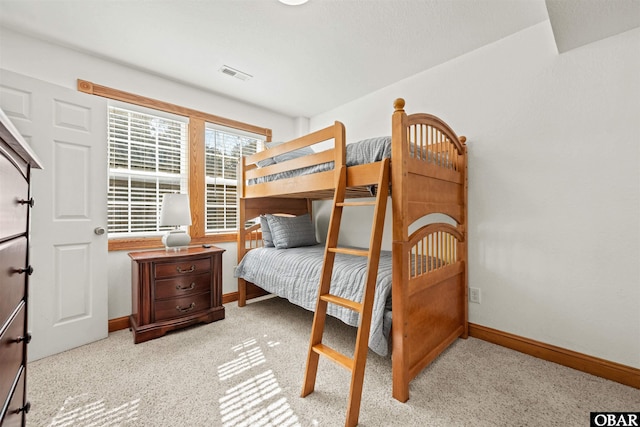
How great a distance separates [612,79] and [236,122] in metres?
3.21

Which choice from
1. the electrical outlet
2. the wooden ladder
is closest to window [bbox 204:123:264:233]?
the wooden ladder

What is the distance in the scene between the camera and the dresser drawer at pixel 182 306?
90.6 inches

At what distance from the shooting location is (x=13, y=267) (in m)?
0.81

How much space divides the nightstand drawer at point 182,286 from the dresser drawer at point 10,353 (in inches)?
53.7

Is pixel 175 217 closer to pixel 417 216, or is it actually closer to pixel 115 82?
pixel 115 82

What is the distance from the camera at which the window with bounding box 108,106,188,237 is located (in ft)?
8.32

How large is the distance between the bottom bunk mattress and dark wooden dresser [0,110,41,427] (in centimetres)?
143

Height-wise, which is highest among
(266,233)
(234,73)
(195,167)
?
(234,73)

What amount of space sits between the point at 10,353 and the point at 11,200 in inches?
17.7

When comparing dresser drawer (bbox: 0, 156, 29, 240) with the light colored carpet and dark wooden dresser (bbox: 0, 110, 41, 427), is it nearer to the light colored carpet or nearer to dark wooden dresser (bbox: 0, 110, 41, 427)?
dark wooden dresser (bbox: 0, 110, 41, 427)

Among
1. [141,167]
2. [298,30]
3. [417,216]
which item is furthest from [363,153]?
[141,167]

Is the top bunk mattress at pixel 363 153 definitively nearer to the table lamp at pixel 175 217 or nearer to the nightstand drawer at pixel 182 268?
the table lamp at pixel 175 217

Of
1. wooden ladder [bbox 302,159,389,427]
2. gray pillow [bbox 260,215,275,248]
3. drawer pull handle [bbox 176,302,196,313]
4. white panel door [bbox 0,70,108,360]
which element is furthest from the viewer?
gray pillow [bbox 260,215,275,248]

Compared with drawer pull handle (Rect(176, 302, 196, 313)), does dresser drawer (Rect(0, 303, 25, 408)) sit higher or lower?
higher
